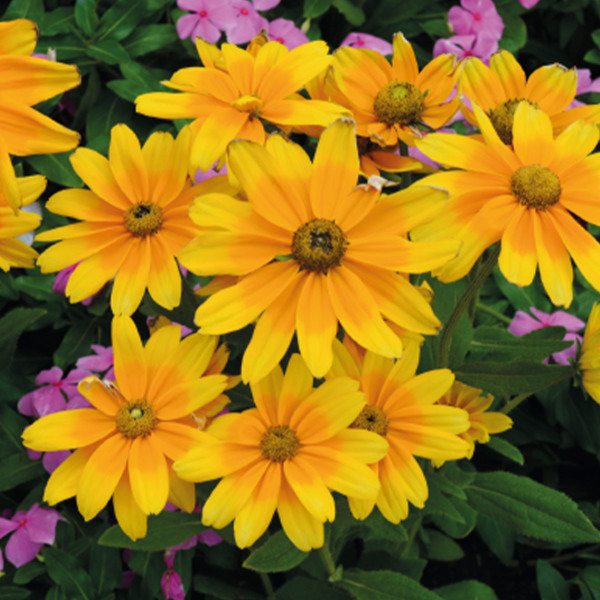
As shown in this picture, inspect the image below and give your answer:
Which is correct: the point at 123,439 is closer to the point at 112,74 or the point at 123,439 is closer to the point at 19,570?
the point at 19,570

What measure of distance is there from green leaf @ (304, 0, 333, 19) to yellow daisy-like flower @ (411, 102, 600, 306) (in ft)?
3.27

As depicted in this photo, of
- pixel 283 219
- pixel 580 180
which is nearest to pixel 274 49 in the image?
pixel 283 219

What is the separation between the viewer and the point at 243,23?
4.99ft

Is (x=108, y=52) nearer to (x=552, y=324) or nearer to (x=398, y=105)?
(x=398, y=105)

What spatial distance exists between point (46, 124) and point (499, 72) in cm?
51

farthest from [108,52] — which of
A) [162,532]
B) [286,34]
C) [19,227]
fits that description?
[162,532]

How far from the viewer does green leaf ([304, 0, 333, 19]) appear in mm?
1597

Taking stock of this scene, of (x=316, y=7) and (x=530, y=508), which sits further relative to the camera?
(x=316, y=7)

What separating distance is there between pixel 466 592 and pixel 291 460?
797mm

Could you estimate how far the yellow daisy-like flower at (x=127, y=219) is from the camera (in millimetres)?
756

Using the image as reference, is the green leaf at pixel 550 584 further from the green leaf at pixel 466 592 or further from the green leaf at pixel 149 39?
the green leaf at pixel 149 39

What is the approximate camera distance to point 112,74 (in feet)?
5.81

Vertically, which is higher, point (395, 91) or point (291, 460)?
point (395, 91)

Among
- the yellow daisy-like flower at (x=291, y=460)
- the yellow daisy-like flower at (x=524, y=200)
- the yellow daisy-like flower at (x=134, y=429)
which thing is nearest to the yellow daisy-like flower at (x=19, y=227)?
the yellow daisy-like flower at (x=134, y=429)
